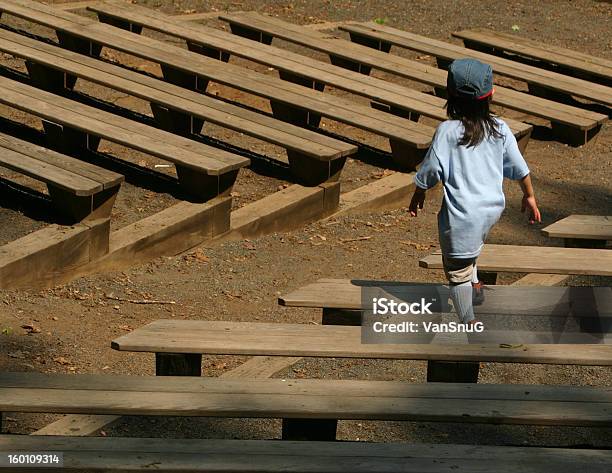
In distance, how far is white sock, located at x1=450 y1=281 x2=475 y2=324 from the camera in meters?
5.10

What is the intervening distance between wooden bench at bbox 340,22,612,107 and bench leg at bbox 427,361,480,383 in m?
5.76

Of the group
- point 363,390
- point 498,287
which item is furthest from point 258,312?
point 363,390

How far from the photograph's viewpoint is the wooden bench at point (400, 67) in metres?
9.55

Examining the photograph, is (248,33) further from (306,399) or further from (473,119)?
(306,399)

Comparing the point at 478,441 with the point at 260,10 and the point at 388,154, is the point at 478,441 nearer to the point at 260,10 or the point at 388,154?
the point at 388,154

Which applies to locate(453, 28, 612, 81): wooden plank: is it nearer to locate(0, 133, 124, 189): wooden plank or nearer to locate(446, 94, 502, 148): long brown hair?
locate(0, 133, 124, 189): wooden plank

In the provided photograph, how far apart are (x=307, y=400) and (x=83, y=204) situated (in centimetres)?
280

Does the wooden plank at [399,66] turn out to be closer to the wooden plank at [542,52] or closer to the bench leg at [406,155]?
the wooden plank at [542,52]

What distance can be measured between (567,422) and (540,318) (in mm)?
1265

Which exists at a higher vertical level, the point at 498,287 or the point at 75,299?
the point at 498,287

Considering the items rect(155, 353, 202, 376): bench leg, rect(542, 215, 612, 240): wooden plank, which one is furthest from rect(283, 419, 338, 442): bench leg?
rect(542, 215, 612, 240): wooden plank

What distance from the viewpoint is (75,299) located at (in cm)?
624

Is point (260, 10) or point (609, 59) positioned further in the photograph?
point (260, 10)

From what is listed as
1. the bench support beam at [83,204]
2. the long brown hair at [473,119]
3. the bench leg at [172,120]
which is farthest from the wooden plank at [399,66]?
the long brown hair at [473,119]
